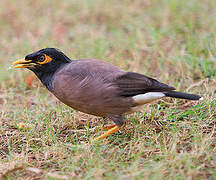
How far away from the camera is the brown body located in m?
4.06

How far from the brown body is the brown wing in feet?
0.17

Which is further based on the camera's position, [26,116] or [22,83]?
[22,83]

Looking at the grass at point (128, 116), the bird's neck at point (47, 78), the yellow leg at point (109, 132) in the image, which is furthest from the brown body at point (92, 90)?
the grass at point (128, 116)

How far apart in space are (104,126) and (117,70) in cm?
82

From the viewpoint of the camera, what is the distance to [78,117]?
478cm

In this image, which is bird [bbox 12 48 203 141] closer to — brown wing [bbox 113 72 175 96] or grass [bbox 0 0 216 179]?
brown wing [bbox 113 72 175 96]

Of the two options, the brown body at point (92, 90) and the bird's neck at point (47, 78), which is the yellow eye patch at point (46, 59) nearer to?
the bird's neck at point (47, 78)

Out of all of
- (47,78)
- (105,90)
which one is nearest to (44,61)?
(47,78)

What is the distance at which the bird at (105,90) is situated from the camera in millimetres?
4070

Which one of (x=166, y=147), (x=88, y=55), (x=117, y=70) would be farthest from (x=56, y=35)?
(x=166, y=147)

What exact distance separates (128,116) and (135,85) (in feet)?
2.33

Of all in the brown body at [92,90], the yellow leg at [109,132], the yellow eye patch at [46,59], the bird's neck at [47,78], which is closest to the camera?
the brown body at [92,90]

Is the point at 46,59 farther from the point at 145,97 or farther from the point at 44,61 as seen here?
the point at 145,97

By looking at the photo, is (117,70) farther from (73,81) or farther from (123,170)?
(123,170)
